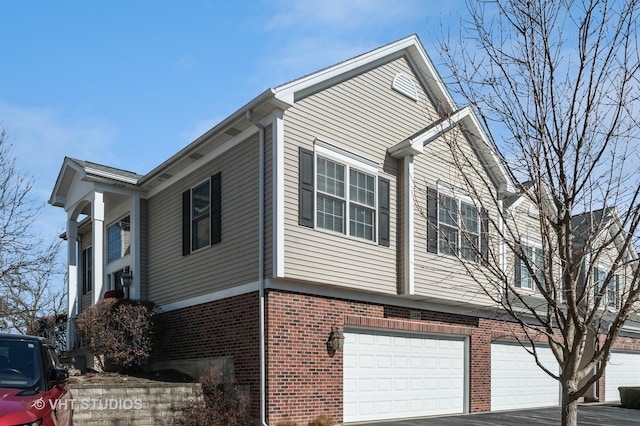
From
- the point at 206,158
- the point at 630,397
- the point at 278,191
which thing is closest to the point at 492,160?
the point at 278,191

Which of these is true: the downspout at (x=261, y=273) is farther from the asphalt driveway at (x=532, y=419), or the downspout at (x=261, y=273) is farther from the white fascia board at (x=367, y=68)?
the asphalt driveway at (x=532, y=419)

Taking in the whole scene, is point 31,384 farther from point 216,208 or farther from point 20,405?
point 216,208

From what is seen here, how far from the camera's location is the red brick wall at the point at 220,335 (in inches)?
523

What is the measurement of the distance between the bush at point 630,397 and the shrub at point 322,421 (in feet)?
43.8

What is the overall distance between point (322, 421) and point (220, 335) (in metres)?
2.97

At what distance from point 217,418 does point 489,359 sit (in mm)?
8656

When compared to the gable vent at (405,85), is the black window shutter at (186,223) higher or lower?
lower

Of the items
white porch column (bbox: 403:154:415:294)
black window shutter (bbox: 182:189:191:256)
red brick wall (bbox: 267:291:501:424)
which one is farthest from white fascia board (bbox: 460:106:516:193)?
black window shutter (bbox: 182:189:191:256)

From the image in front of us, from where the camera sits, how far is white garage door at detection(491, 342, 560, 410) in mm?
18938

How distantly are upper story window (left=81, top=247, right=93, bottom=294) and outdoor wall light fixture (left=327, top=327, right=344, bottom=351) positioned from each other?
1193cm

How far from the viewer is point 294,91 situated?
1359 centimetres

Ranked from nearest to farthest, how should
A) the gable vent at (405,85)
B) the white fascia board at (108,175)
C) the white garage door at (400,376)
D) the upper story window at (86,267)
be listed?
1. the white garage door at (400,376)
2. the gable vent at (405,85)
3. the white fascia board at (108,175)
4. the upper story window at (86,267)

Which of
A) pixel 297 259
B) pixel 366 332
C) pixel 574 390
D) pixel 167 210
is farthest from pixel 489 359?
pixel 574 390

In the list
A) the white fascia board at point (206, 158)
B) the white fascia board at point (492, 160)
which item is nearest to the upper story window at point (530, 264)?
the white fascia board at point (492, 160)
